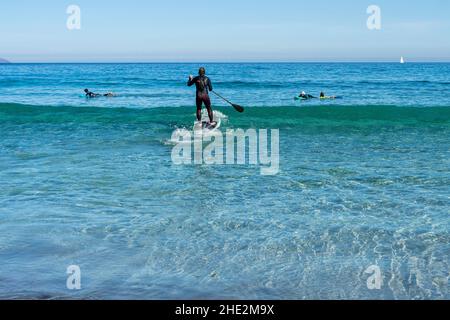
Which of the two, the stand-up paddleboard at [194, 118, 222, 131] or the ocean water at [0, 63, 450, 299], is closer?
the ocean water at [0, 63, 450, 299]

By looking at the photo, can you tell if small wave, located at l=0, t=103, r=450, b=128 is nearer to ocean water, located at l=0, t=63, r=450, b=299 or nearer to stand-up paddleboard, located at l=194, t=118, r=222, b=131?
stand-up paddleboard, located at l=194, t=118, r=222, b=131

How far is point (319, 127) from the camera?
63.6ft

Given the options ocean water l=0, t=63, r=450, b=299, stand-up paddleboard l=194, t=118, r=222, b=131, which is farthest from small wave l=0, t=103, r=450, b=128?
ocean water l=0, t=63, r=450, b=299

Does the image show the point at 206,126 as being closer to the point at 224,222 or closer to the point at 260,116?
the point at 260,116

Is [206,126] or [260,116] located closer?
[206,126]

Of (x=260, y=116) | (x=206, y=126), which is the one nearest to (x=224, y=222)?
(x=206, y=126)

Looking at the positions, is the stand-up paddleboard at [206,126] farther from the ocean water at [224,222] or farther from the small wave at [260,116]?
the small wave at [260,116]

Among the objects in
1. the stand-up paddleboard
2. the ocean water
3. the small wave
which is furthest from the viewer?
the small wave

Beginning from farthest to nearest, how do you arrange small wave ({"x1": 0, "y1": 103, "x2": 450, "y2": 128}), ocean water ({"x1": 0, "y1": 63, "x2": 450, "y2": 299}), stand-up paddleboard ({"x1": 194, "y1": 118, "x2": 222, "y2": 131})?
small wave ({"x1": 0, "y1": 103, "x2": 450, "y2": 128})
stand-up paddleboard ({"x1": 194, "y1": 118, "x2": 222, "y2": 131})
ocean water ({"x1": 0, "y1": 63, "x2": 450, "y2": 299})

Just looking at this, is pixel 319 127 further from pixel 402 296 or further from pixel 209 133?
pixel 402 296

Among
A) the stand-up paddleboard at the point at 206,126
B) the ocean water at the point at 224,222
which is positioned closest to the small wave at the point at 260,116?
the stand-up paddleboard at the point at 206,126

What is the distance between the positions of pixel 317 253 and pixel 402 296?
A: 132cm

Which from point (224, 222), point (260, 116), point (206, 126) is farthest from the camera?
point (260, 116)

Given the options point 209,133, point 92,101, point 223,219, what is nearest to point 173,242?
point 223,219
